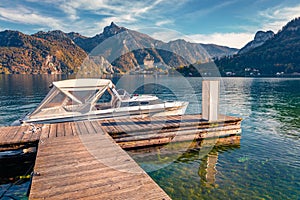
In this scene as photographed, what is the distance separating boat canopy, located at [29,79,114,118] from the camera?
43.8 ft

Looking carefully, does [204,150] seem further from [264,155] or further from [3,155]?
[3,155]

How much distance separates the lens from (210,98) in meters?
11.2

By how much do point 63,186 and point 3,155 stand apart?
20.4 feet

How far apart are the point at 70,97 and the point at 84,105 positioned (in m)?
1.14

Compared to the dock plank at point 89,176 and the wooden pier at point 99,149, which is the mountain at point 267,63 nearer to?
the wooden pier at point 99,149

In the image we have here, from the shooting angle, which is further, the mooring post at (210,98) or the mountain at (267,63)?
the mountain at (267,63)

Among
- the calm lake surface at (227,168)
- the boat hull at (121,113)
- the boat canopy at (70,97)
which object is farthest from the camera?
the boat hull at (121,113)

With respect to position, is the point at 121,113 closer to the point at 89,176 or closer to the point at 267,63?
the point at 89,176

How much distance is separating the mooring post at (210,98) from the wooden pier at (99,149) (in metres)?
0.46

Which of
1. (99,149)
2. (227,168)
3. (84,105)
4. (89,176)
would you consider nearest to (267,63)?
(84,105)

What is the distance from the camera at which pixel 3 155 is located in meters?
9.36

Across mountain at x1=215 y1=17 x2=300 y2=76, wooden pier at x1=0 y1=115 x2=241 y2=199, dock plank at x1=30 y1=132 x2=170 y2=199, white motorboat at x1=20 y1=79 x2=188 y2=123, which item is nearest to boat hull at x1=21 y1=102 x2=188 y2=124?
white motorboat at x1=20 y1=79 x2=188 y2=123

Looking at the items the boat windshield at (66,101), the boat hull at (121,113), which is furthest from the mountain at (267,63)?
the boat windshield at (66,101)

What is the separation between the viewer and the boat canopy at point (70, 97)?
13.3 metres
